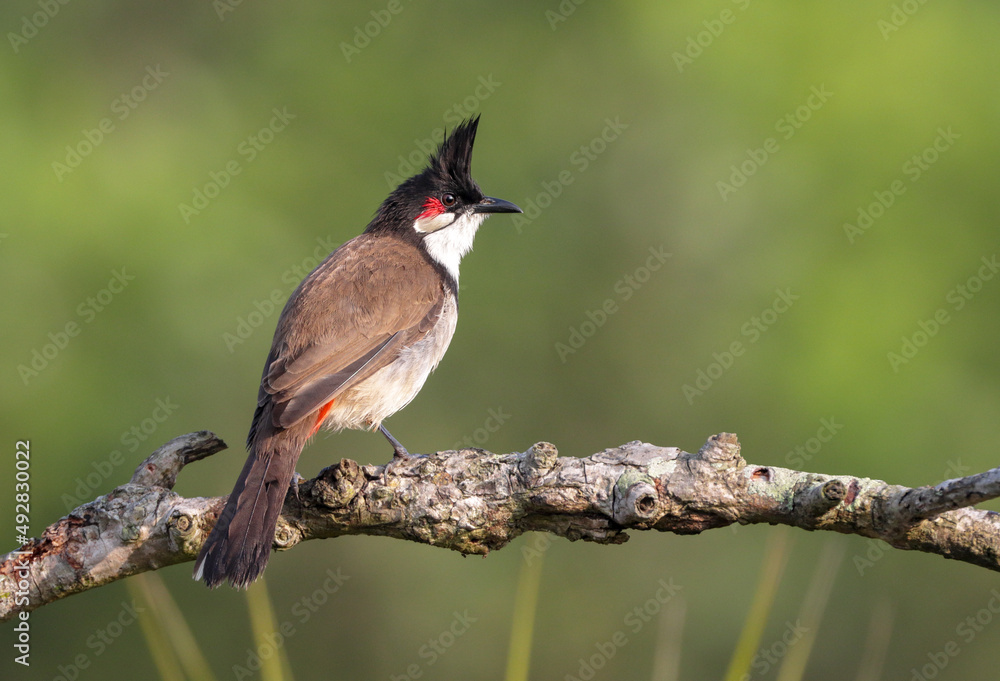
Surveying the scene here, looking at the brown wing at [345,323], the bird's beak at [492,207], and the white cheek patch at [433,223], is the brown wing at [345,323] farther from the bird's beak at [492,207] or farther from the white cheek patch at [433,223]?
the bird's beak at [492,207]

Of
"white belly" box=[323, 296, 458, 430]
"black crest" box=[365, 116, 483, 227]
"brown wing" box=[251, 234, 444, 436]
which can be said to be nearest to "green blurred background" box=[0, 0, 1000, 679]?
"black crest" box=[365, 116, 483, 227]

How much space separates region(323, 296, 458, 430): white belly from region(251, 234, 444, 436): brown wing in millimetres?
57

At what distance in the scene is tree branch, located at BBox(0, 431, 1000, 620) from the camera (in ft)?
9.65

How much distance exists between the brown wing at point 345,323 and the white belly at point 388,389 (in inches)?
2.3

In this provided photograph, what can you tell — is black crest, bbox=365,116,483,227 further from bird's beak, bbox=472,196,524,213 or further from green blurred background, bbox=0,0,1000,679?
green blurred background, bbox=0,0,1000,679

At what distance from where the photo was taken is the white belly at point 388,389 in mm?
4395

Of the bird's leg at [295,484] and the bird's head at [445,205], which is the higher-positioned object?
the bird's head at [445,205]


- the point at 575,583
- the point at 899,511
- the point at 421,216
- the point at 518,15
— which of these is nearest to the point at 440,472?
the point at 899,511

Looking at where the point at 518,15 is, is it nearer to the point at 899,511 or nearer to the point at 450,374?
the point at 450,374

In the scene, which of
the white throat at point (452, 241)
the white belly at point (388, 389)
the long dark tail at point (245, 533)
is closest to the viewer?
the long dark tail at point (245, 533)

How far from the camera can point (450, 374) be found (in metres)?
8.70

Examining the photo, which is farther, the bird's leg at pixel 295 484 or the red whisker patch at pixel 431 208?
the red whisker patch at pixel 431 208

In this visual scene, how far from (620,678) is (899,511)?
21.3ft

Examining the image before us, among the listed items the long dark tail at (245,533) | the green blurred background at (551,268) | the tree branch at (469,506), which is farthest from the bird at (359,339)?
the green blurred background at (551,268)
